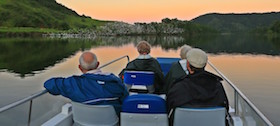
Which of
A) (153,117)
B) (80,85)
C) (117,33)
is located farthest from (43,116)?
(117,33)

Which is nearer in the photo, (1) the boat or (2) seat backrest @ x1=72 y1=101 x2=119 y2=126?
(1) the boat

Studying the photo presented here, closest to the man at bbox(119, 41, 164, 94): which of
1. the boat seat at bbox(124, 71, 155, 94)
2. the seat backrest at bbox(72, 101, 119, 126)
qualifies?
the boat seat at bbox(124, 71, 155, 94)

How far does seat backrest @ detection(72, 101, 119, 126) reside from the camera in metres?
2.98

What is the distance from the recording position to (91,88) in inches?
117

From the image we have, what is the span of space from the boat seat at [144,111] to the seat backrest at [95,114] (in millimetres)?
151

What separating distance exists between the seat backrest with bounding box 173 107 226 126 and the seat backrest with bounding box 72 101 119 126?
0.72m

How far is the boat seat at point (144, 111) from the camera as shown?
287 cm

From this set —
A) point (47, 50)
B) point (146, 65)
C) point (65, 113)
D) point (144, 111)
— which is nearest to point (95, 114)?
point (144, 111)

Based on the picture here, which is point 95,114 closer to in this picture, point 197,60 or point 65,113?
point 65,113

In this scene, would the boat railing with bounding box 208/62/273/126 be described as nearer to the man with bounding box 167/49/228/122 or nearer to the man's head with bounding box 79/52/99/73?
the man with bounding box 167/49/228/122

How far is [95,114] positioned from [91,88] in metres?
0.29

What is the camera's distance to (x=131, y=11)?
266 ft

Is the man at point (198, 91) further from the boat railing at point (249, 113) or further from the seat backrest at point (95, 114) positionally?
the seat backrest at point (95, 114)

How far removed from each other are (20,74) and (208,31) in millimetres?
177910
